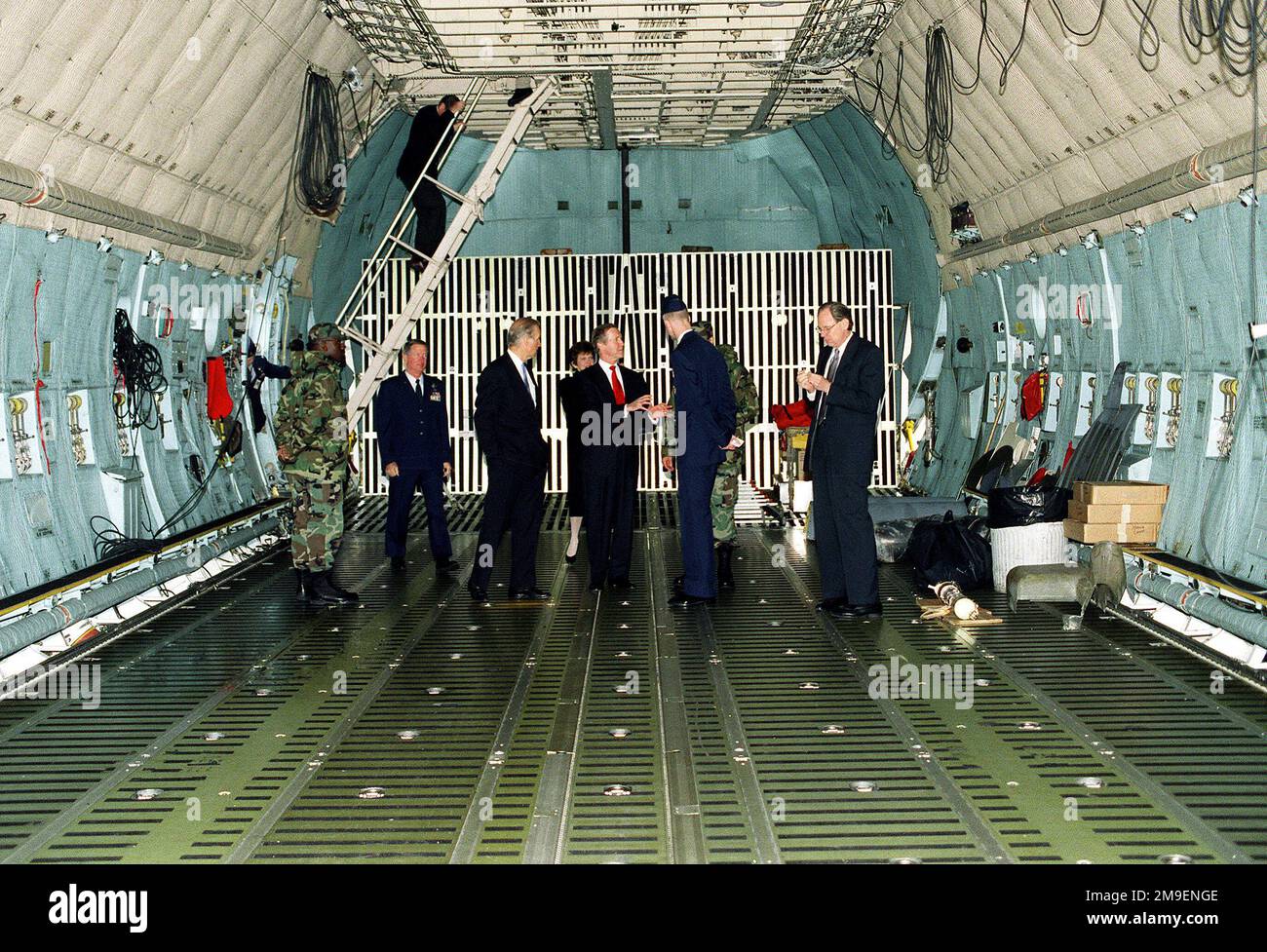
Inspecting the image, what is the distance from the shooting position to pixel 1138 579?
877 cm

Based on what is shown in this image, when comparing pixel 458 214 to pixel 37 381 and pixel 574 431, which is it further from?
pixel 37 381

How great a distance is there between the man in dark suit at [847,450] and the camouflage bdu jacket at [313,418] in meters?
3.32

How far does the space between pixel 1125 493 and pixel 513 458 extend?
4265mm

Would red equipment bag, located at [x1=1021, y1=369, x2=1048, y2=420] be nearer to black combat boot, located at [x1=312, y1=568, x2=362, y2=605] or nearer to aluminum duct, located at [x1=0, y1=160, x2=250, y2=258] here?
black combat boot, located at [x1=312, y1=568, x2=362, y2=605]

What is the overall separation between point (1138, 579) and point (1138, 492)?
0.72m

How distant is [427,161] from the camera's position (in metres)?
14.6

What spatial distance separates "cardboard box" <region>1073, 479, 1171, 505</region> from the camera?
9.19 meters

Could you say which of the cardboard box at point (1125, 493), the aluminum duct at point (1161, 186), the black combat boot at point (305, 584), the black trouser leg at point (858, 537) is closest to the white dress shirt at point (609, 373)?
the black trouser leg at point (858, 537)

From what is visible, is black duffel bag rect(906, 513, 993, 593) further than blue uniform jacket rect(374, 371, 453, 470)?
No

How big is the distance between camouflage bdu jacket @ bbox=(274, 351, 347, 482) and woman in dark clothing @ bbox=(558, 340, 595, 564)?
1.76 meters

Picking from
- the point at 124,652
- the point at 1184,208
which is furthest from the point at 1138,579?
the point at 124,652

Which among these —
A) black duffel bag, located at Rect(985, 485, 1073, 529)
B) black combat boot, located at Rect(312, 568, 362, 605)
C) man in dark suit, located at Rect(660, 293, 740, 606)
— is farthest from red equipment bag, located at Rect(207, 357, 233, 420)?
A: black duffel bag, located at Rect(985, 485, 1073, 529)
